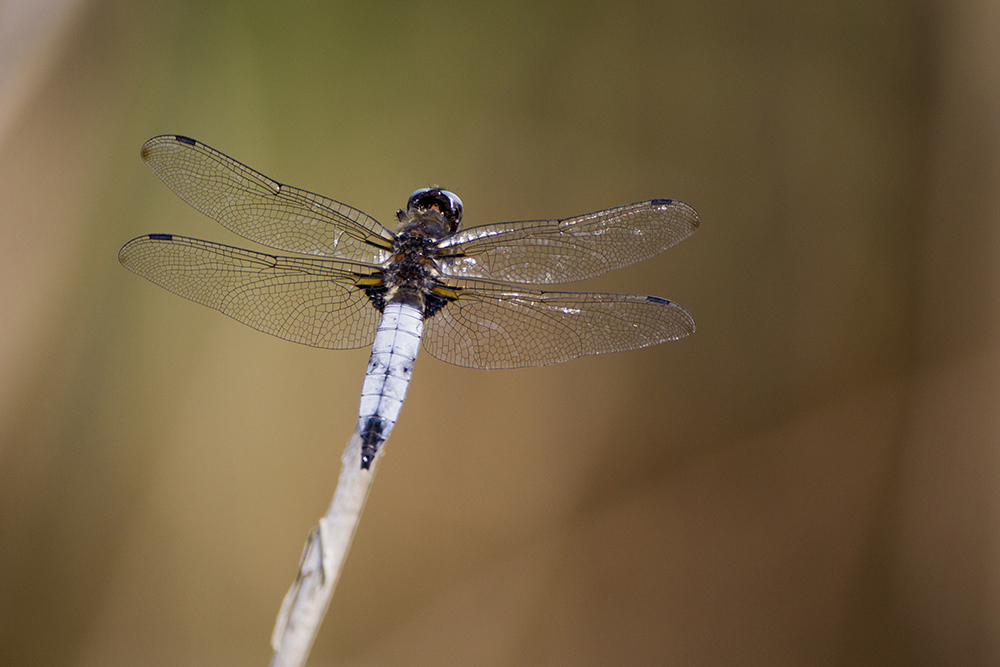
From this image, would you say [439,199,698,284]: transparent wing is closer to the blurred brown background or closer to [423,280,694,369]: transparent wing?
[423,280,694,369]: transparent wing

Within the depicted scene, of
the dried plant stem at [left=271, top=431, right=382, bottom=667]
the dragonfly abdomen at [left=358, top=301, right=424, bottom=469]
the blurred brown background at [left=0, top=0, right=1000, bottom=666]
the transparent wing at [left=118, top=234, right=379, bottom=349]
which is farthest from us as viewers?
the blurred brown background at [left=0, top=0, right=1000, bottom=666]

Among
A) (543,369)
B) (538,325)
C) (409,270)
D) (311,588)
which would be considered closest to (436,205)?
(409,270)

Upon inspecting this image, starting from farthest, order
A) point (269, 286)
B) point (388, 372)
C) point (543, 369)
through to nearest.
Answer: point (543, 369)
point (269, 286)
point (388, 372)

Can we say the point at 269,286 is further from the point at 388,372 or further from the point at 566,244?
the point at 566,244

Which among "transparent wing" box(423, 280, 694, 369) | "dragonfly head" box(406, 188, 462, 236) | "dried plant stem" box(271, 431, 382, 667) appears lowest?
"dried plant stem" box(271, 431, 382, 667)

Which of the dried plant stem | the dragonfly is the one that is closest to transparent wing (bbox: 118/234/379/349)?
the dragonfly
